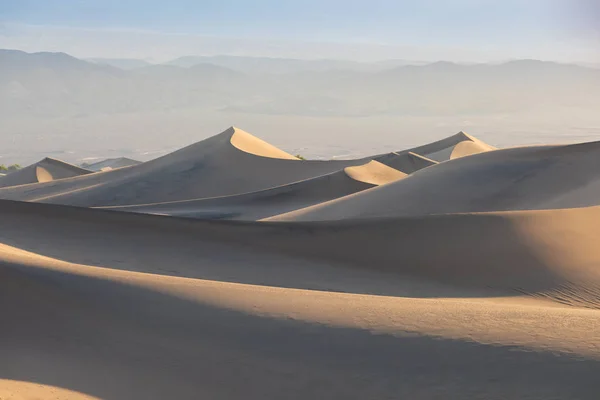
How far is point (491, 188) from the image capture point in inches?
831

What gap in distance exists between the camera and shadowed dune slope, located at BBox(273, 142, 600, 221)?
1933cm

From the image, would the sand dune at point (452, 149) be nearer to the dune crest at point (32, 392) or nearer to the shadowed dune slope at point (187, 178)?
the shadowed dune slope at point (187, 178)

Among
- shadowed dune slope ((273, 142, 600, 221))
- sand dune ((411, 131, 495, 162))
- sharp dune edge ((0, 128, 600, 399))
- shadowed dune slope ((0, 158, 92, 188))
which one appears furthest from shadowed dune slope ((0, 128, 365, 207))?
sharp dune edge ((0, 128, 600, 399))

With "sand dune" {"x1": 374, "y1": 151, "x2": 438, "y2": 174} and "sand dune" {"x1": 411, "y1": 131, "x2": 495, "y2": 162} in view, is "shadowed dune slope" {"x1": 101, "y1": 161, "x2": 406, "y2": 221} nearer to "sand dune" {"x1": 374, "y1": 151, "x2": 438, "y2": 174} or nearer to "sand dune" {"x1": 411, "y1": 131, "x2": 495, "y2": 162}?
"sand dune" {"x1": 374, "y1": 151, "x2": 438, "y2": 174}

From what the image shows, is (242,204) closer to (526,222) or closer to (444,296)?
(526,222)

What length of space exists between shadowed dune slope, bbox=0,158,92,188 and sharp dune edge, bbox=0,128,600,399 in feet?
116

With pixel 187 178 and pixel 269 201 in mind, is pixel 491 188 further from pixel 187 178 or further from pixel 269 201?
pixel 187 178

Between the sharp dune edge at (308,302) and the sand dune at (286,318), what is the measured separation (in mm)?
24

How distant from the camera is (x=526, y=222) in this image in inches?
529

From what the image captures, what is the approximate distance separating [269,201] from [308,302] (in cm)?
1788

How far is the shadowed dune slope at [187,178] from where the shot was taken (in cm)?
3394

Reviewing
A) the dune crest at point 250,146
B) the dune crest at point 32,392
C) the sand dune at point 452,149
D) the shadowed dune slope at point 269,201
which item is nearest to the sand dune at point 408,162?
the dune crest at point 250,146

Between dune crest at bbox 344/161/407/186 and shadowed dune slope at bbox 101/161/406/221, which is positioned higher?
dune crest at bbox 344/161/407/186

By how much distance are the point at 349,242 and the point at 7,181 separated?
44364mm
